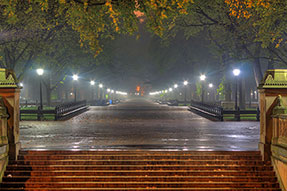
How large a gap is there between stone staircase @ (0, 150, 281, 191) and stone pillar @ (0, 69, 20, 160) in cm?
44

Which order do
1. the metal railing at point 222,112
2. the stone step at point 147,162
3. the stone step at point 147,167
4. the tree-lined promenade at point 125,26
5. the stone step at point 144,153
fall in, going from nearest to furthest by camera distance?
the stone step at point 147,167
the stone step at point 147,162
the stone step at point 144,153
the tree-lined promenade at point 125,26
the metal railing at point 222,112

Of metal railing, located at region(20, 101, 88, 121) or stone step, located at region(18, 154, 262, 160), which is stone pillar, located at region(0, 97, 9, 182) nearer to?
stone step, located at region(18, 154, 262, 160)

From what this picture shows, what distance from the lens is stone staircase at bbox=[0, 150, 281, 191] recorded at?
923cm

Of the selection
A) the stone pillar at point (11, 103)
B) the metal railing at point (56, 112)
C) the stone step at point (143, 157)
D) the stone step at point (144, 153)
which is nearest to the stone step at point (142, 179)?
the stone step at point (143, 157)

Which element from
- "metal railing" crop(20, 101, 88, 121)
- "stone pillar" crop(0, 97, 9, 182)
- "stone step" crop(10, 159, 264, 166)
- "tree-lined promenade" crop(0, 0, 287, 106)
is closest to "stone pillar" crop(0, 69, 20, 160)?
"stone pillar" crop(0, 97, 9, 182)

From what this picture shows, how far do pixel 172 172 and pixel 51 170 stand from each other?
12.9ft

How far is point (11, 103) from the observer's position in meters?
10.4

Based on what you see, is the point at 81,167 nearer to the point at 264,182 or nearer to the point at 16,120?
the point at 16,120

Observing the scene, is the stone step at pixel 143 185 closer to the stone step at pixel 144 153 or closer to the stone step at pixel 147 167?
the stone step at pixel 147 167

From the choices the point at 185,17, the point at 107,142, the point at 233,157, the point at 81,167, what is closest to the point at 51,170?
the point at 81,167

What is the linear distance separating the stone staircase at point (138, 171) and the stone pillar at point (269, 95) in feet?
1.35

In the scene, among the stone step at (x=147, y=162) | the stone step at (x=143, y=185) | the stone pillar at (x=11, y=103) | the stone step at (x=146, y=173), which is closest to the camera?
the stone step at (x=143, y=185)

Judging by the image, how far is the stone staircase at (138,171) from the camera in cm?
923

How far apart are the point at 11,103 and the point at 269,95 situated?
8820 millimetres
